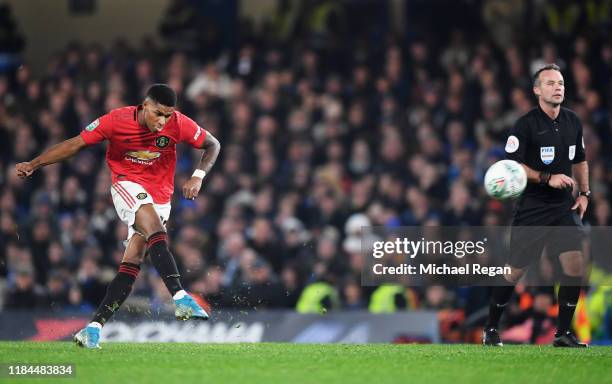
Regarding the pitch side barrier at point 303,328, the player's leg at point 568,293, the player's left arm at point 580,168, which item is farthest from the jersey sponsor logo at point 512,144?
the pitch side barrier at point 303,328

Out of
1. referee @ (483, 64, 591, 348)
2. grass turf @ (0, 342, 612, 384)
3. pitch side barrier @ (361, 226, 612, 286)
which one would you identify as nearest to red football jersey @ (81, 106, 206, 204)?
grass turf @ (0, 342, 612, 384)

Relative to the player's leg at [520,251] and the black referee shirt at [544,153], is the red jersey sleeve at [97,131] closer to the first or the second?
the black referee shirt at [544,153]

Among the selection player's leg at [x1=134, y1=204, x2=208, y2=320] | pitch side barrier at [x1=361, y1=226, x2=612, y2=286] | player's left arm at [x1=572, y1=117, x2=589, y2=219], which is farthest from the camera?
pitch side barrier at [x1=361, y1=226, x2=612, y2=286]

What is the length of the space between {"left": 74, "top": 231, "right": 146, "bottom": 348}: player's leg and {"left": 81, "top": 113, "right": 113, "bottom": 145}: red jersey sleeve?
2.53ft

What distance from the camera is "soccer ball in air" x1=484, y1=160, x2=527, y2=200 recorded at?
9.08 meters

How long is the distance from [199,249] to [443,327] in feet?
11.8

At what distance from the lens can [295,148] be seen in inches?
656

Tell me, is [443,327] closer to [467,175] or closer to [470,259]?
[470,259]

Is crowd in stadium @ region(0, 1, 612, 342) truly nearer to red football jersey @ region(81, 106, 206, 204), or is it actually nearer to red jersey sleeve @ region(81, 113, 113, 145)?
red football jersey @ region(81, 106, 206, 204)

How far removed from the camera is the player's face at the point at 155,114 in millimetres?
8945

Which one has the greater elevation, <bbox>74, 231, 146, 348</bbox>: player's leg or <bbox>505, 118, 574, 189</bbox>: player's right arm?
<bbox>505, 118, 574, 189</bbox>: player's right arm

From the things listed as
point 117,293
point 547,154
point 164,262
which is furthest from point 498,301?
point 117,293

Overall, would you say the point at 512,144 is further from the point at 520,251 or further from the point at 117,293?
the point at 117,293

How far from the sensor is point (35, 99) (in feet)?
63.1
